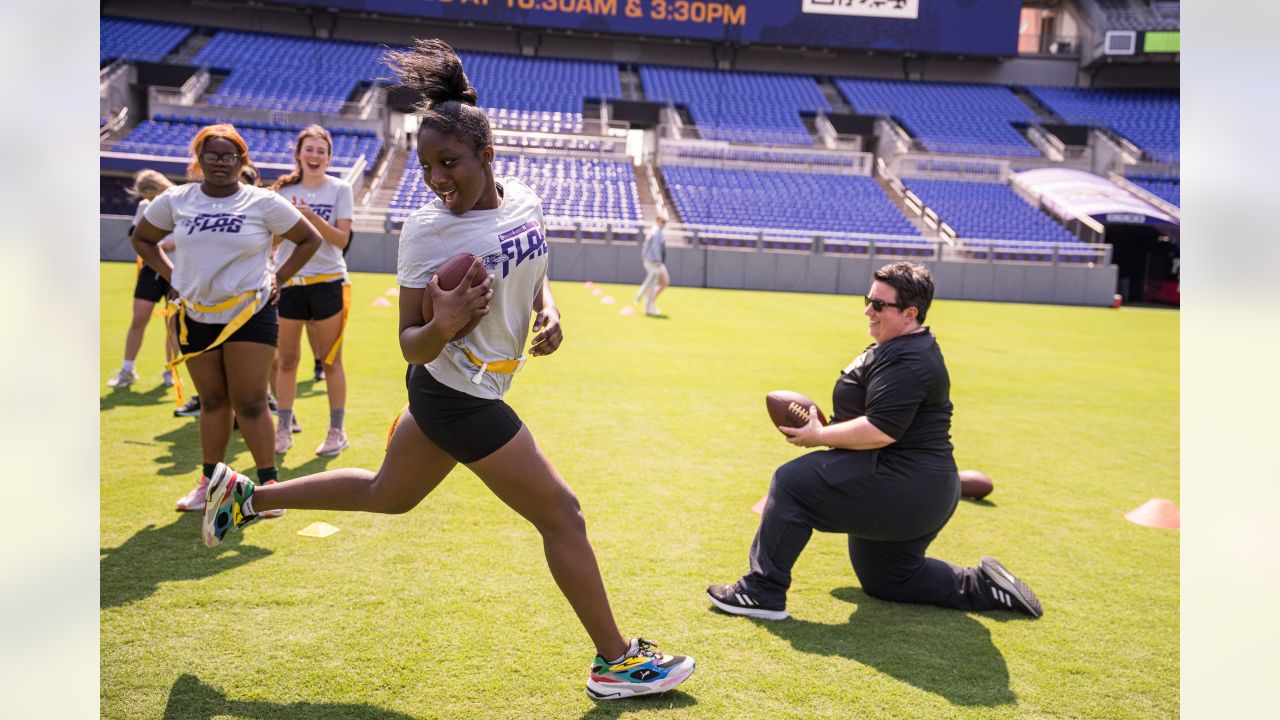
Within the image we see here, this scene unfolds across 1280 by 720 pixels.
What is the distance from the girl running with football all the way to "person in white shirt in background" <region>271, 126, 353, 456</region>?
3.21m

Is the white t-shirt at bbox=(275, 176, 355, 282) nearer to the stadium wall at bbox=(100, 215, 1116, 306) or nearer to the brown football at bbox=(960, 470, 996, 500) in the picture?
the brown football at bbox=(960, 470, 996, 500)

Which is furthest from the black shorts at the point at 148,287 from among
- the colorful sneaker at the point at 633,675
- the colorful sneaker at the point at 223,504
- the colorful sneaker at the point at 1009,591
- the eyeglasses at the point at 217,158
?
the colorful sneaker at the point at 1009,591

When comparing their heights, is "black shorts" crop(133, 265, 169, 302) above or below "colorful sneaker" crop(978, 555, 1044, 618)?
above

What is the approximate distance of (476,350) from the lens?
304 cm

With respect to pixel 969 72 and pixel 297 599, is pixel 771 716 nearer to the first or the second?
pixel 297 599

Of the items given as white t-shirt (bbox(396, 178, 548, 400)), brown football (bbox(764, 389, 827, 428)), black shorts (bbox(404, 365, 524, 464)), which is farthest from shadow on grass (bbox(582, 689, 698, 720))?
brown football (bbox(764, 389, 827, 428))

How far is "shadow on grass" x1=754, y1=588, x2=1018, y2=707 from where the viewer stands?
3.37 metres

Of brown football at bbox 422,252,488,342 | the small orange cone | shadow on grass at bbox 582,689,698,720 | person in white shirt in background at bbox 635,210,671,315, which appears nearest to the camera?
brown football at bbox 422,252,488,342

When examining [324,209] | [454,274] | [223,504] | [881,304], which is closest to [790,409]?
[881,304]

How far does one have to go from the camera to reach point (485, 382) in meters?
3.06

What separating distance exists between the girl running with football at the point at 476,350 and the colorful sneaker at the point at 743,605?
72 centimetres
